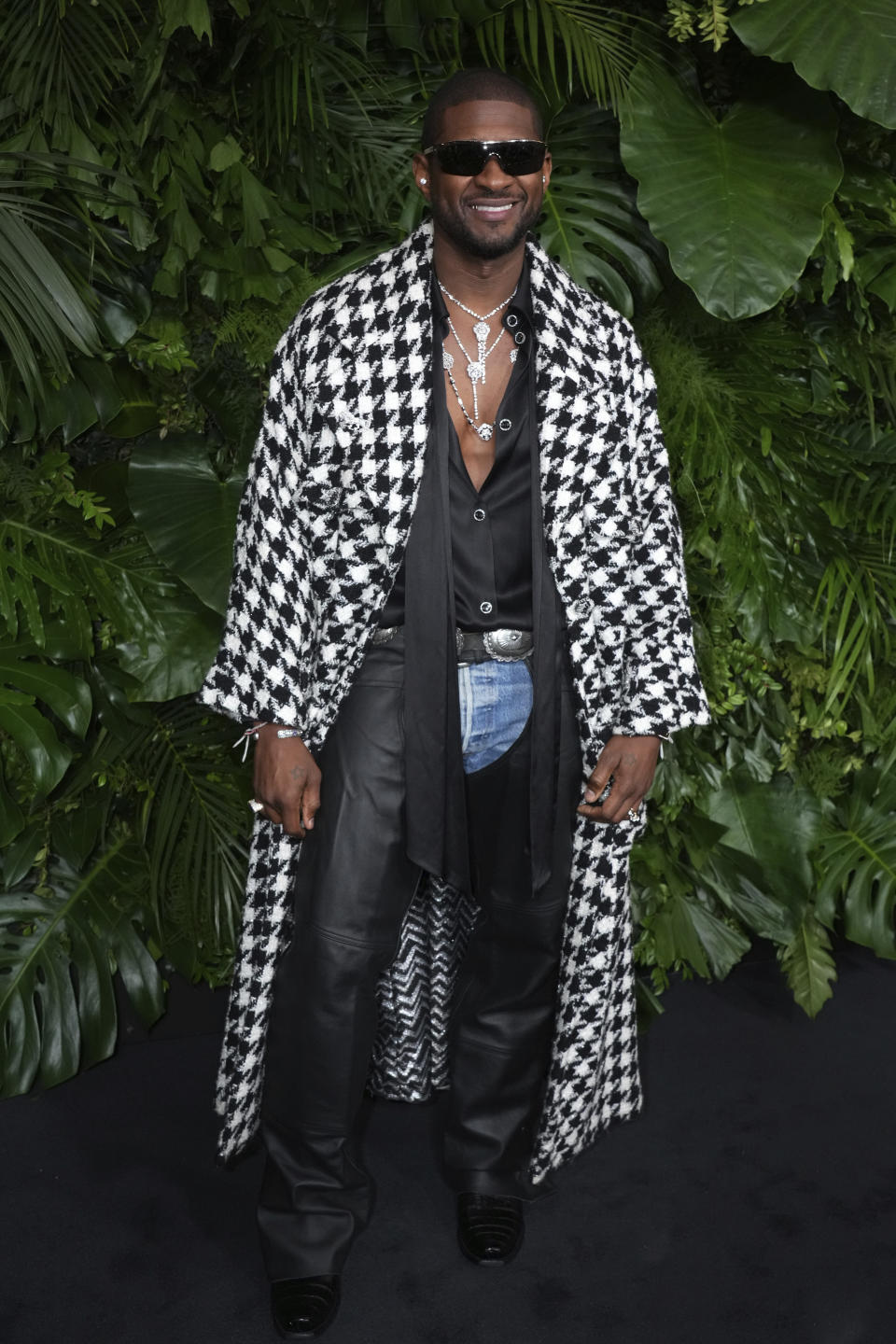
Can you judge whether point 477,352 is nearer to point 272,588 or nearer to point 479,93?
point 479,93

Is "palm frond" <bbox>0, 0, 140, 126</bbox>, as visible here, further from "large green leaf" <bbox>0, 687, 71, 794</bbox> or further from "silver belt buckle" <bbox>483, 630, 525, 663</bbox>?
"silver belt buckle" <bbox>483, 630, 525, 663</bbox>

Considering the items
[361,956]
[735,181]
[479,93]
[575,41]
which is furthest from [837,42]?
[361,956]

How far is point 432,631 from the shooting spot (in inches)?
72.9

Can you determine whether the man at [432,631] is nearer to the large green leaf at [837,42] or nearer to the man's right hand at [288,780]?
the man's right hand at [288,780]

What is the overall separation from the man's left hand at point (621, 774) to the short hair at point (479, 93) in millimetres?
827

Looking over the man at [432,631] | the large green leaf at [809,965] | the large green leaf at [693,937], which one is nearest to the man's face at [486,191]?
the man at [432,631]

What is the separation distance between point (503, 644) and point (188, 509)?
2.62 ft

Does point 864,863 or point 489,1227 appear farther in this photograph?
point 864,863

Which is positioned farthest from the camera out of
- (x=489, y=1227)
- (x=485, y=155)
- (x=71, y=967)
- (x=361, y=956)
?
(x=71, y=967)

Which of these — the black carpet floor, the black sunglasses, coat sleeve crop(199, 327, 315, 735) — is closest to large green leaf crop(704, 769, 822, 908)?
the black carpet floor

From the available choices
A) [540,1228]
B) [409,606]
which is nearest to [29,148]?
[409,606]

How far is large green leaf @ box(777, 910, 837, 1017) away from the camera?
2.83 meters

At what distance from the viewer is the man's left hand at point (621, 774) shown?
6.53 ft

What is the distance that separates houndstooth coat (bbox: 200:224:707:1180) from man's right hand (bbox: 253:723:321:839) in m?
0.04
